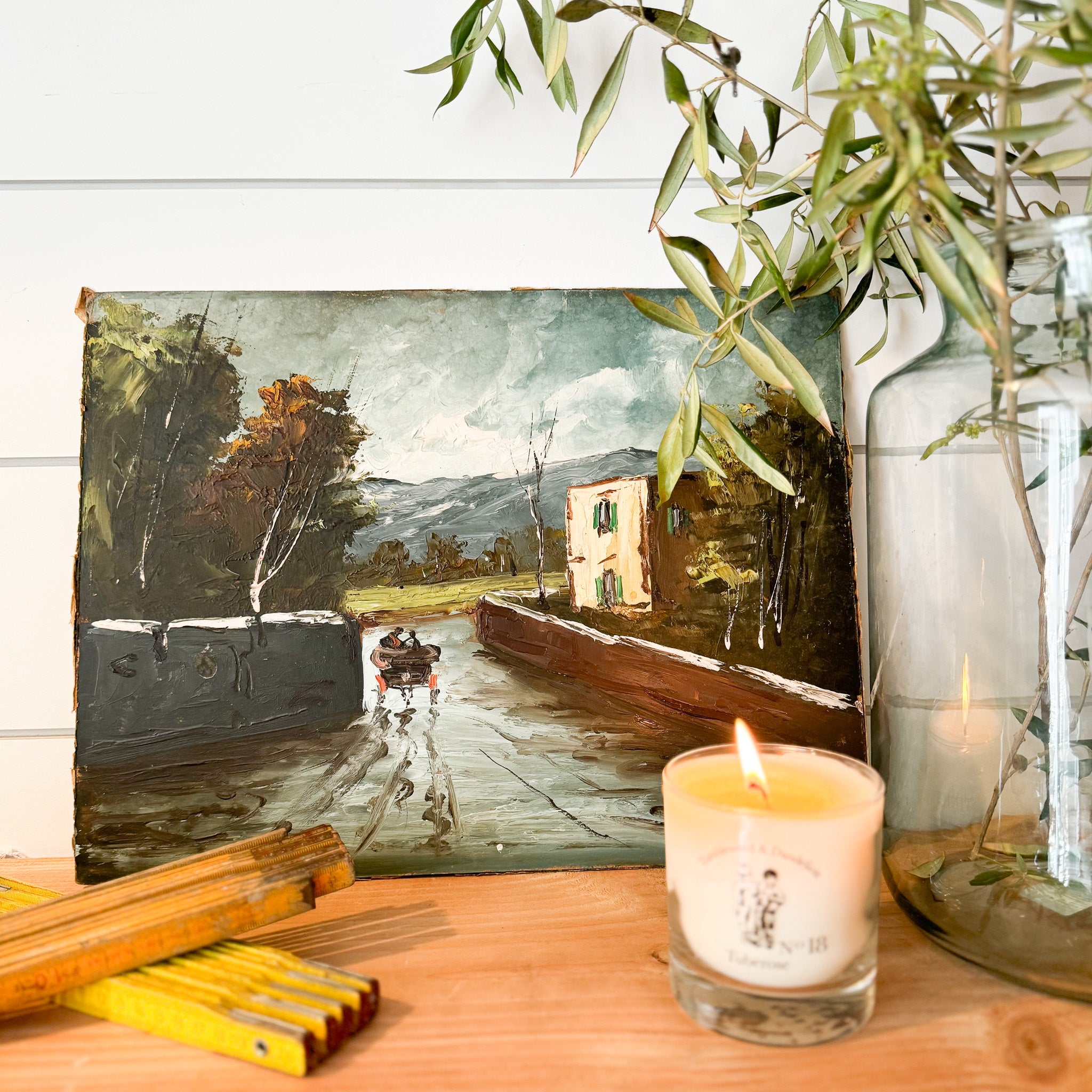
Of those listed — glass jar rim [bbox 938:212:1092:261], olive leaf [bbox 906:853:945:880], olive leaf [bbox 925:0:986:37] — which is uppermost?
olive leaf [bbox 925:0:986:37]

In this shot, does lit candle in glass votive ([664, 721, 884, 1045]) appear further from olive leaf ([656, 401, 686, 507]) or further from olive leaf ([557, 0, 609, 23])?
olive leaf ([557, 0, 609, 23])

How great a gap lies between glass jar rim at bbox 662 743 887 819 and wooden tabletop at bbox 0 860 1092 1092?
0.10 meters

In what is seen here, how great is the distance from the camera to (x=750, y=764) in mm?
370

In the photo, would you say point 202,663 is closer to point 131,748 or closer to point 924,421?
point 131,748

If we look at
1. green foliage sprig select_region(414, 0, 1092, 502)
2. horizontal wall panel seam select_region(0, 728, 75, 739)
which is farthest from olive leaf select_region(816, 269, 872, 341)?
horizontal wall panel seam select_region(0, 728, 75, 739)

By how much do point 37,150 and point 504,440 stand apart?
0.36 metres

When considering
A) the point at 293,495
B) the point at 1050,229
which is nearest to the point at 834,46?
the point at 1050,229

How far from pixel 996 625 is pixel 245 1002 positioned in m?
0.39

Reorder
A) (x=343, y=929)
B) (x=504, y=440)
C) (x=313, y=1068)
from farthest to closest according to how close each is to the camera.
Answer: (x=504, y=440)
(x=343, y=929)
(x=313, y=1068)

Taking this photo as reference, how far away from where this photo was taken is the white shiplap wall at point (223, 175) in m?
0.55

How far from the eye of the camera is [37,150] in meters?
0.56

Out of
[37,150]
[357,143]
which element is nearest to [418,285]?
[357,143]

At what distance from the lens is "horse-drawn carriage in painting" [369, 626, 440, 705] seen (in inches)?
21.0

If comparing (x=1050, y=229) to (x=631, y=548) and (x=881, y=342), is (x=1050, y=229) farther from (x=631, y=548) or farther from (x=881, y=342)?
(x=631, y=548)
